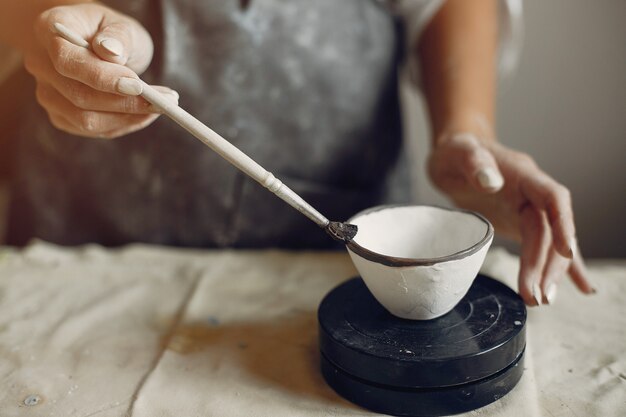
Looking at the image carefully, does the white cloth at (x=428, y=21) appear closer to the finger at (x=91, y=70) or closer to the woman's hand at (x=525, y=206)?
the woman's hand at (x=525, y=206)

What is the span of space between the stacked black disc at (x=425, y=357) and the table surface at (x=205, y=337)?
29mm

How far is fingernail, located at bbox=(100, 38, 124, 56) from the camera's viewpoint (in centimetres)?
74

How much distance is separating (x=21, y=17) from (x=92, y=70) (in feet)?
0.86

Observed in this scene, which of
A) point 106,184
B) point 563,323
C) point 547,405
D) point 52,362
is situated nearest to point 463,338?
point 547,405

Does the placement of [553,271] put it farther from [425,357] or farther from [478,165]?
[425,357]

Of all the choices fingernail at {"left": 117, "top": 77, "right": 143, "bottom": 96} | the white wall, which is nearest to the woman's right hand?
fingernail at {"left": 117, "top": 77, "right": 143, "bottom": 96}

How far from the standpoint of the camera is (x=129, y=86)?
2.37 ft

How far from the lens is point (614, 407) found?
2.40 ft

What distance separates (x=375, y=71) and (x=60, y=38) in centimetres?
69

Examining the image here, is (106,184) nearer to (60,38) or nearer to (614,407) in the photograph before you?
(60,38)

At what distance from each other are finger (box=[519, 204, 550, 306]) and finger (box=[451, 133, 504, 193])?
7 cm

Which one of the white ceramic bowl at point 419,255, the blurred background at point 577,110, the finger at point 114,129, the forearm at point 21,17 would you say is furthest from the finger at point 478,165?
the blurred background at point 577,110

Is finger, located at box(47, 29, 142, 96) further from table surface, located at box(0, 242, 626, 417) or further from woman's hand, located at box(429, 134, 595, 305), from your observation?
woman's hand, located at box(429, 134, 595, 305)

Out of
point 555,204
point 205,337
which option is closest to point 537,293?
point 555,204
